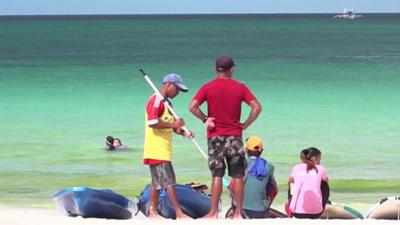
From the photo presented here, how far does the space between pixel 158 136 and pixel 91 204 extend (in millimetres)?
1029

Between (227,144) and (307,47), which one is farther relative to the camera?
(307,47)

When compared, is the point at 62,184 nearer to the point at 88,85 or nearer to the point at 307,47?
the point at 88,85

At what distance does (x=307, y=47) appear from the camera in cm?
7688

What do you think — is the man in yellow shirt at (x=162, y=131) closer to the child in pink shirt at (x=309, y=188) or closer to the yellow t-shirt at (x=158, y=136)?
the yellow t-shirt at (x=158, y=136)

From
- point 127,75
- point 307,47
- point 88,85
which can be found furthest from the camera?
point 307,47

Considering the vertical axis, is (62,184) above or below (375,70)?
below

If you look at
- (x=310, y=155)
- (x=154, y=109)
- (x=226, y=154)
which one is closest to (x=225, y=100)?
(x=226, y=154)

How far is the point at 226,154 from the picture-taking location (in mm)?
8516

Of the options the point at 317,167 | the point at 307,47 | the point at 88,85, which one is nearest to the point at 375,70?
the point at 88,85

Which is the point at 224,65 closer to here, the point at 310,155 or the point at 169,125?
the point at 169,125

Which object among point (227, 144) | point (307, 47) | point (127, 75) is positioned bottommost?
point (227, 144)

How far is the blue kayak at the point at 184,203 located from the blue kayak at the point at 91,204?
0.18 metres

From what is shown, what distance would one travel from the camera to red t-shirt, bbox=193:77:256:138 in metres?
8.47

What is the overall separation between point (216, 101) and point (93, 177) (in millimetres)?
6625
